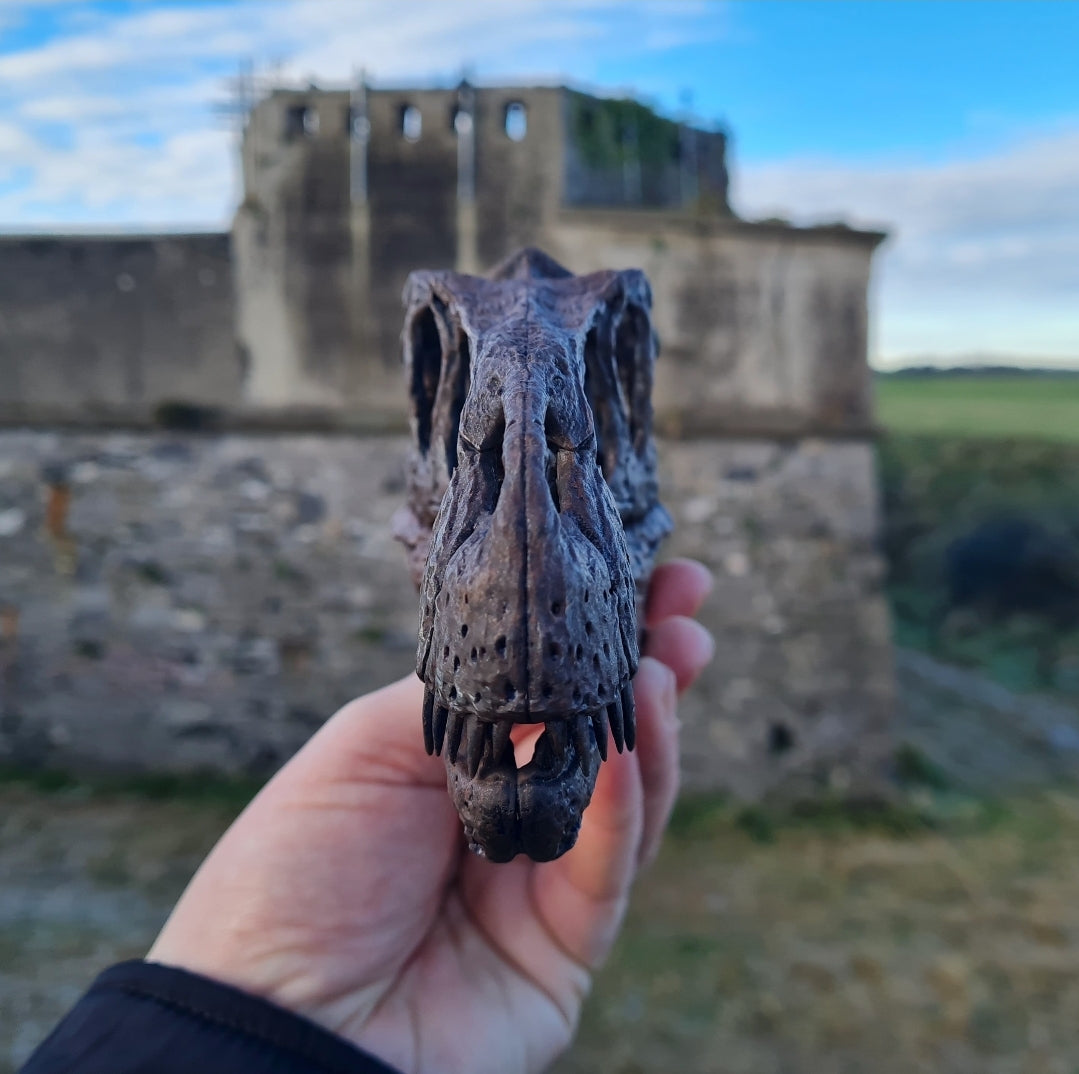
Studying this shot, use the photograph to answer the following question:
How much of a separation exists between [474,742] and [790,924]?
12.9ft

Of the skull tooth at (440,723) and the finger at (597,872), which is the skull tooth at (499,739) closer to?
the skull tooth at (440,723)

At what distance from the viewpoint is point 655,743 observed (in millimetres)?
1886

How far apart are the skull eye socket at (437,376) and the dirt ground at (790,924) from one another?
2983 millimetres

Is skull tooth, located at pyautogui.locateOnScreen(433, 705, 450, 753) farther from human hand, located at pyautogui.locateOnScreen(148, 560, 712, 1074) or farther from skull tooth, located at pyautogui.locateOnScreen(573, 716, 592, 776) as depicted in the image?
human hand, located at pyautogui.locateOnScreen(148, 560, 712, 1074)

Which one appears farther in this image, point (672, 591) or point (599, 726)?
point (672, 591)

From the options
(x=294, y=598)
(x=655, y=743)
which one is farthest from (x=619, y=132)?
(x=655, y=743)

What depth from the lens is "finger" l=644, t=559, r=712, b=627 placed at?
2188 mm

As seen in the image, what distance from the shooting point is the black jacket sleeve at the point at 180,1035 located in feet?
4.72

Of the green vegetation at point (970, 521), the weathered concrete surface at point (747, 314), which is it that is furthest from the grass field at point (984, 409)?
the weathered concrete surface at point (747, 314)

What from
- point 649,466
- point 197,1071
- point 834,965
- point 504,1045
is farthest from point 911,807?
point 197,1071

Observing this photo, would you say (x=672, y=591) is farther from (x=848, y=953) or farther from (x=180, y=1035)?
(x=848, y=953)

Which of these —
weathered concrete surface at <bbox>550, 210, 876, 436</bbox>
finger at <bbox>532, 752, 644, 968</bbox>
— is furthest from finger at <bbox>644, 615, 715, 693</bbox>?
weathered concrete surface at <bbox>550, 210, 876, 436</bbox>

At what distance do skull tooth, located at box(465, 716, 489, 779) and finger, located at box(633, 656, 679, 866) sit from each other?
0.51m

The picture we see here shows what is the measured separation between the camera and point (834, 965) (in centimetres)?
412
